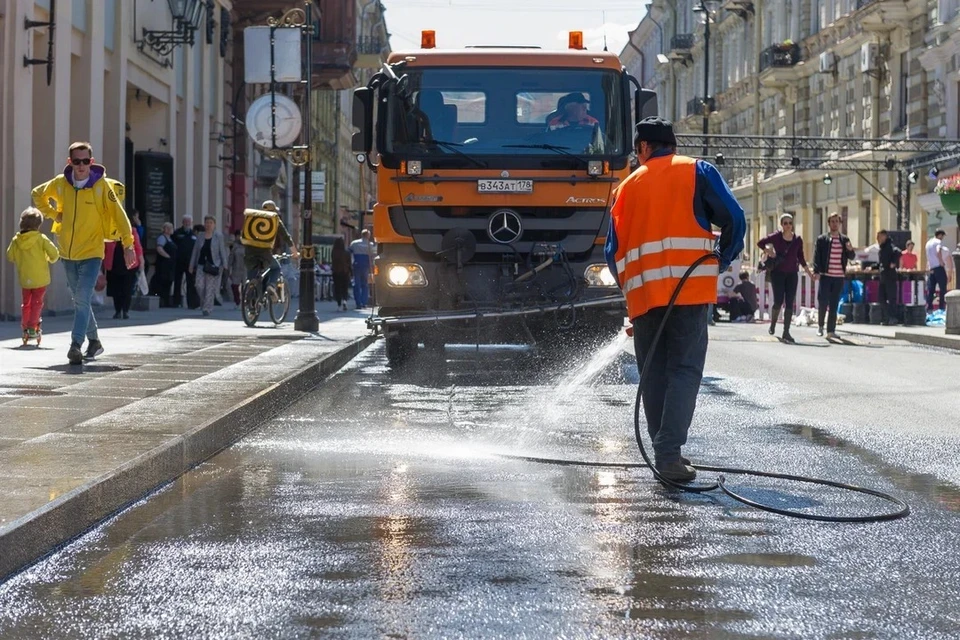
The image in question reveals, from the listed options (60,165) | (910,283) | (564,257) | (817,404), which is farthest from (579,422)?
(910,283)

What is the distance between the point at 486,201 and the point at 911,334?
10275 mm

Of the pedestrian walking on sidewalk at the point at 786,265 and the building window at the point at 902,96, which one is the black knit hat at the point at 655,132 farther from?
the building window at the point at 902,96

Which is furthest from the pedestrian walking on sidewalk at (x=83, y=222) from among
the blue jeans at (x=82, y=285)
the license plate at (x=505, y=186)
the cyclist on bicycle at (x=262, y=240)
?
the cyclist on bicycle at (x=262, y=240)

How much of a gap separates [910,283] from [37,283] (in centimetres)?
1745

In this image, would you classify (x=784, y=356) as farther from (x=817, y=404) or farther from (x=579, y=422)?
(x=579, y=422)

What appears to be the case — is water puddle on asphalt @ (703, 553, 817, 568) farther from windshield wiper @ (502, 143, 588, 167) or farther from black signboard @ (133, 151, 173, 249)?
black signboard @ (133, 151, 173, 249)

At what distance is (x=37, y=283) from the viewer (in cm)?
1491

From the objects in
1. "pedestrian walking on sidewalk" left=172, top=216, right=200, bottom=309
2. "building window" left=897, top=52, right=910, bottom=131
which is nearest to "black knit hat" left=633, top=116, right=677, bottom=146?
"pedestrian walking on sidewalk" left=172, top=216, right=200, bottom=309

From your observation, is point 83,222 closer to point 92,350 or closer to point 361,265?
point 92,350

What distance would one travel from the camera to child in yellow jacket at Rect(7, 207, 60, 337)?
14.5 meters

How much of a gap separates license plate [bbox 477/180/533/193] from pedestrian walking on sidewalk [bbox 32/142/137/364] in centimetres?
306

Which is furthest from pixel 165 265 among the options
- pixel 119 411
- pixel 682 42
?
pixel 682 42

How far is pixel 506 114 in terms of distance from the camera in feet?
46.0

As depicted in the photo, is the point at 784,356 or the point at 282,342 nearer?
the point at 282,342
